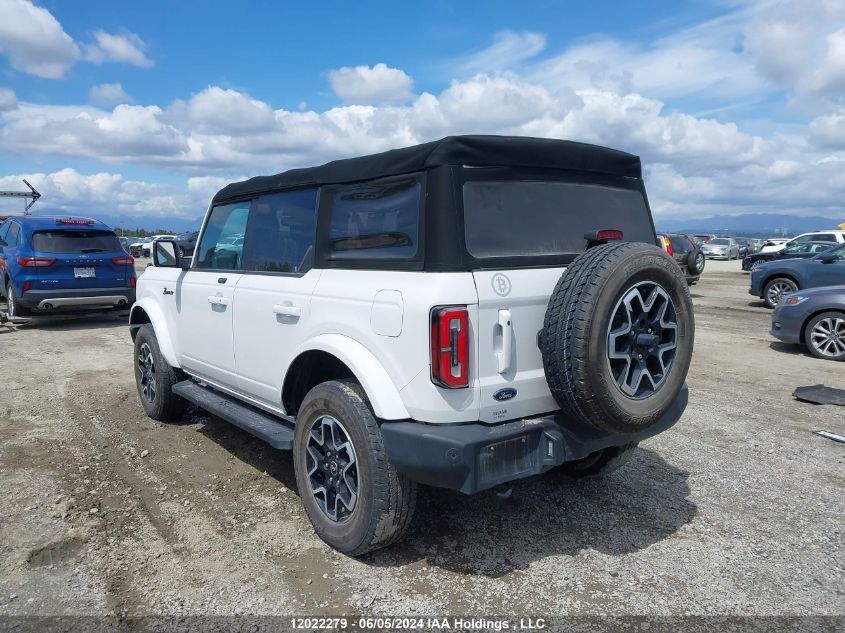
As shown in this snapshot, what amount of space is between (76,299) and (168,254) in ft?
20.6

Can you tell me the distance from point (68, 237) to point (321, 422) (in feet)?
30.2

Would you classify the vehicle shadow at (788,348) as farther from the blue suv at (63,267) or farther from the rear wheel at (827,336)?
the blue suv at (63,267)

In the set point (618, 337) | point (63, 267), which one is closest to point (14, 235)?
point (63, 267)

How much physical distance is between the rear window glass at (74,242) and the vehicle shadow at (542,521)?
899 centimetres

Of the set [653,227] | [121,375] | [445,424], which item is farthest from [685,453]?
[121,375]

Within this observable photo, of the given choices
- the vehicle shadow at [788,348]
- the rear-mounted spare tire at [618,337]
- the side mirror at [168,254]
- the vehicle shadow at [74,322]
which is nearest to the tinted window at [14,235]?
the vehicle shadow at [74,322]

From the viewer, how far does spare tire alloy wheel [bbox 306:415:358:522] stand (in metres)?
3.18

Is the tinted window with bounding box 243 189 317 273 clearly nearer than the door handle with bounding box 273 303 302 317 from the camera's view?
No

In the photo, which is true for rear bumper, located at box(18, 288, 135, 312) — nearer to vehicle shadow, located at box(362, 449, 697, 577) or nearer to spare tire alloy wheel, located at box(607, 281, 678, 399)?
vehicle shadow, located at box(362, 449, 697, 577)

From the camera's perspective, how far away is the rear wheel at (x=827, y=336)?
8.41m

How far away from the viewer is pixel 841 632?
264 cm

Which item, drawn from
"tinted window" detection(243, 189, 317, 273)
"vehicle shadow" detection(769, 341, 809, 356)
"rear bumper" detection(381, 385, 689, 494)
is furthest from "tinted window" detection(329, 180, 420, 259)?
"vehicle shadow" detection(769, 341, 809, 356)

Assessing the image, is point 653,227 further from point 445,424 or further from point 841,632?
point 841,632

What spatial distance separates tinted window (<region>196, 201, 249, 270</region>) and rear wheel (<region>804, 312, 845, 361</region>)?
7905mm
